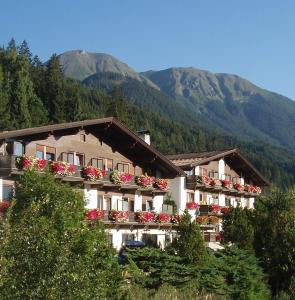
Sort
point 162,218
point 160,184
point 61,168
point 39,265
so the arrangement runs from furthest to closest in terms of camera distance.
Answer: point 160,184 < point 162,218 < point 61,168 < point 39,265

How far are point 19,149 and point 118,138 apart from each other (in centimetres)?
945

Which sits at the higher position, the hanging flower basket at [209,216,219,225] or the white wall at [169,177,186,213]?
the white wall at [169,177,186,213]

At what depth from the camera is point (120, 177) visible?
1559 inches

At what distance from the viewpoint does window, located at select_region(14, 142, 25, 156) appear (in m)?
34.0

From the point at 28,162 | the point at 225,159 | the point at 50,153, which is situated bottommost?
the point at 28,162

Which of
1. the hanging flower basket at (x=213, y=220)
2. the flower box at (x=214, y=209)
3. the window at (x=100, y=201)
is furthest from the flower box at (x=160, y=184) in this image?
the flower box at (x=214, y=209)

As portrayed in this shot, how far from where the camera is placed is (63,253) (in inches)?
490

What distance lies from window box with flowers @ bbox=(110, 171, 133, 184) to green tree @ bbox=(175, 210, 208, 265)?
28.4 feet

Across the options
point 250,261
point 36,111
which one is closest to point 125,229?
point 250,261

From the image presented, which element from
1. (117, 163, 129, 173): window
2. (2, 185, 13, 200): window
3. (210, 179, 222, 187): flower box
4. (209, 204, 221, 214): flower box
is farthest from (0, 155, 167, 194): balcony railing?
(210, 179, 222, 187): flower box

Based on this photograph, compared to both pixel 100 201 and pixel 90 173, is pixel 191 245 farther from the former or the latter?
pixel 100 201

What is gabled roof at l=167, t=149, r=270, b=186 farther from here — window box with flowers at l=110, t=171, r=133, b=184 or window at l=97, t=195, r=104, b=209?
window at l=97, t=195, r=104, b=209

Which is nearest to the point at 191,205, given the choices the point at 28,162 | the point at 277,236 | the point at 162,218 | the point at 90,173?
the point at 162,218

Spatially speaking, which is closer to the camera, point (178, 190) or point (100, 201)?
point (100, 201)
